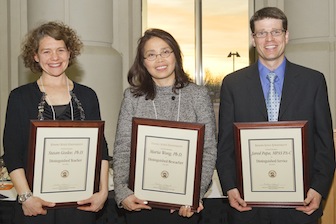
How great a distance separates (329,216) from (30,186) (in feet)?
6.94

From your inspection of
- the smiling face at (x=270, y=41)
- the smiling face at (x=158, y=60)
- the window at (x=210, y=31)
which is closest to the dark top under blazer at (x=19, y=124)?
the smiling face at (x=158, y=60)

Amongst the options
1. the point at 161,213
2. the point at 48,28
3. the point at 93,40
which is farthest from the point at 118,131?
the point at 93,40

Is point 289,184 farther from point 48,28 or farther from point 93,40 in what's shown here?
point 93,40

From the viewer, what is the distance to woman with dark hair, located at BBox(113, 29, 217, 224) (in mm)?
2713

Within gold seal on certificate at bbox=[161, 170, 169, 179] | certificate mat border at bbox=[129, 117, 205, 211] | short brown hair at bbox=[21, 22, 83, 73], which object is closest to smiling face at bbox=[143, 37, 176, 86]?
certificate mat border at bbox=[129, 117, 205, 211]

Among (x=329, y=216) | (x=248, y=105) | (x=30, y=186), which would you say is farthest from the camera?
(x=329, y=216)

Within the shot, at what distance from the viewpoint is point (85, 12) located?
5906 mm

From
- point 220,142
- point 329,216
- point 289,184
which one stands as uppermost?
point 220,142

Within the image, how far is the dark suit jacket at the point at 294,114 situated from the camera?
268 cm

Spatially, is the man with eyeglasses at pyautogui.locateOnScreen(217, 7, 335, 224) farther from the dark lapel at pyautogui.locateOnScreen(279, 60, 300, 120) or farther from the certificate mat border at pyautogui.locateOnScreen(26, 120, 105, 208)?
the certificate mat border at pyautogui.locateOnScreen(26, 120, 105, 208)

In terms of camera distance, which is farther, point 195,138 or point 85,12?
point 85,12

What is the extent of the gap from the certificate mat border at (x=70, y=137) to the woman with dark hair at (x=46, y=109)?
0.03m

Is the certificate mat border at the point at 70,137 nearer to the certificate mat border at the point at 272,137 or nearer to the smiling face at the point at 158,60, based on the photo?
the smiling face at the point at 158,60

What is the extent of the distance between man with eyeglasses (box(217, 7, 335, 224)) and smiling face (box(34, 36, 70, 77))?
3.03 ft
